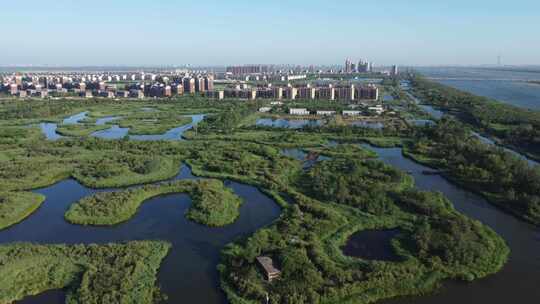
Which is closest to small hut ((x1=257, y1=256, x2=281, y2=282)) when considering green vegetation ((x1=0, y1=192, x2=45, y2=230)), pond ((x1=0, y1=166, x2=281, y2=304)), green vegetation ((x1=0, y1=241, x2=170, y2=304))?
pond ((x1=0, y1=166, x2=281, y2=304))

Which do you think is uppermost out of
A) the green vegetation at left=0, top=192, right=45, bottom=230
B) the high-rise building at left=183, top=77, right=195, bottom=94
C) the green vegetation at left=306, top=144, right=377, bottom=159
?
the high-rise building at left=183, top=77, right=195, bottom=94

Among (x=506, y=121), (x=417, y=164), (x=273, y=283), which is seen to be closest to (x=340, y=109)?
(x=506, y=121)

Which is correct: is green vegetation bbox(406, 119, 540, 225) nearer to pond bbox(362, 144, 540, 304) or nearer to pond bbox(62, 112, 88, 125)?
pond bbox(362, 144, 540, 304)

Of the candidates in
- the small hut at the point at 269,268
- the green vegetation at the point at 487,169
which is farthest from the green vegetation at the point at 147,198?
the green vegetation at the point at 487,169

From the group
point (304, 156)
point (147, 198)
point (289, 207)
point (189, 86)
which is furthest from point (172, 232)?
point (189, 86)

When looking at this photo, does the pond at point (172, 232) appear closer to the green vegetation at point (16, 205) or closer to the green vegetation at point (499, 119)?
the green vegetation at point (16, 205)

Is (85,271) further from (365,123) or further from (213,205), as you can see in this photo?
(365,123)
